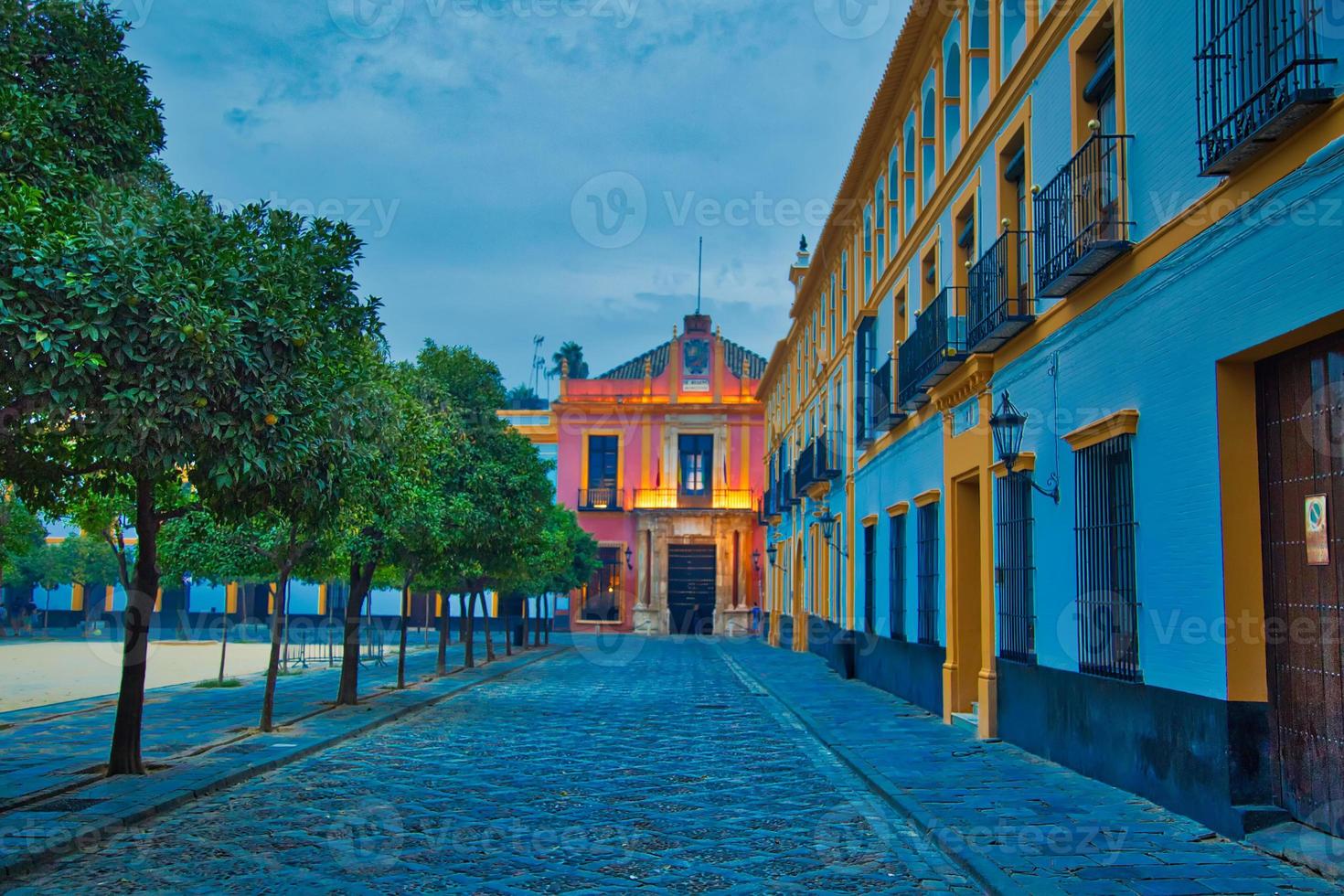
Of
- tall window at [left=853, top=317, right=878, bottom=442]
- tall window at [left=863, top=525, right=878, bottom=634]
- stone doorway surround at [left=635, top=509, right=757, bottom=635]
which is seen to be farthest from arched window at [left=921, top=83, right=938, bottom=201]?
stone doorway surround at [left=635, top=509, right=757, bottom=635]

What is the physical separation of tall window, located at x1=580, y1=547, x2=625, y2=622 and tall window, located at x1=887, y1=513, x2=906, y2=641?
29.3 m

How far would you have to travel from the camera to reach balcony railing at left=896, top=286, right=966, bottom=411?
46.3 ft

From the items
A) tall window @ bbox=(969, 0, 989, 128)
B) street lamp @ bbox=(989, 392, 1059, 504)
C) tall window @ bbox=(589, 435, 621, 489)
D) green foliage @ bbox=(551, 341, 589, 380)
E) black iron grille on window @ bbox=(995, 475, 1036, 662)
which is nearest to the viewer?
street lamp @ bbox=(989, 392, 1059, 504)

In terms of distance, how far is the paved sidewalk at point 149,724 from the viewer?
10.2 m

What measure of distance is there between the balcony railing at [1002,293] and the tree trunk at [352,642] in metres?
9.12

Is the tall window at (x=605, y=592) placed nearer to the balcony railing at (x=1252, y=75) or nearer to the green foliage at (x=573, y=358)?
the green foliage at (x=573, y=358)

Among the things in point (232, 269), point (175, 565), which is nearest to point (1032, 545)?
point (232, 269)

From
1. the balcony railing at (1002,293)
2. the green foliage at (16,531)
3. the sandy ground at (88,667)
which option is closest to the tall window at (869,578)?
the balcony railing at (1002,293)

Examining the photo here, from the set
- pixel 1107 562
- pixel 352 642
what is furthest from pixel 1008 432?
pixel 352 642

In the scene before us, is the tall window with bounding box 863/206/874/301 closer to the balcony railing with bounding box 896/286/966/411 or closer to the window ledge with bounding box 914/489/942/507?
the balcony railing with bounding box 896/286/966/411

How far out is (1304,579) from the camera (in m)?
7.31

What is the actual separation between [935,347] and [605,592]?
34.8 metres

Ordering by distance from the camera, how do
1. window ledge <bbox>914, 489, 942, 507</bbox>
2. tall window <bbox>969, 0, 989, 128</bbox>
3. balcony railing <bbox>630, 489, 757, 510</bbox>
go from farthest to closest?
balcony railing <bbox>630, 489, 757, 510</bbox> < window ledge <bbox>914, 489, 942, 507</bbox> < tall window <bbox>969, 0, 989, 128</bbox>

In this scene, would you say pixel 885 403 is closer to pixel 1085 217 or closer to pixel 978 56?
pixel 978 56
